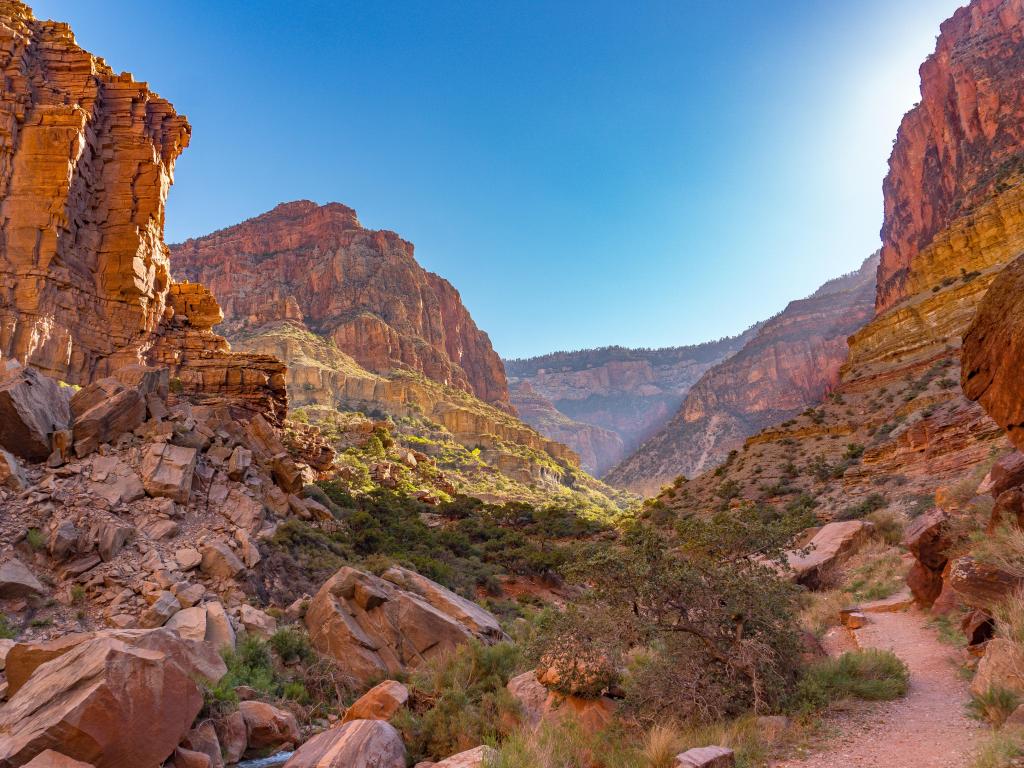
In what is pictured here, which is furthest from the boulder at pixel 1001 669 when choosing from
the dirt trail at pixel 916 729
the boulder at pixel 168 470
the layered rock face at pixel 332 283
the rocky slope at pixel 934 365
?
the layered rock face at pixel 332 283

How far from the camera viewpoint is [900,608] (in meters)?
10.1

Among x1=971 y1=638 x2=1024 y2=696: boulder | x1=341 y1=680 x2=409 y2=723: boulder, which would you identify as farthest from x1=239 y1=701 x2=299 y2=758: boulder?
x1=971 y1=638 x2=1024 y2=696: boulder

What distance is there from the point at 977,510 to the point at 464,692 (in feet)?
30.6

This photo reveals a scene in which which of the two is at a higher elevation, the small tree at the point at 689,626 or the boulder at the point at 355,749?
the small tree at the point at 689,626

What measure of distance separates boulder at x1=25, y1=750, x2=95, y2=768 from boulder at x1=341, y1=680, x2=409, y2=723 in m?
3.17

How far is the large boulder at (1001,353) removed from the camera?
18.0 feet

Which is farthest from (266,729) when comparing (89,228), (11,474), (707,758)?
(89,228)

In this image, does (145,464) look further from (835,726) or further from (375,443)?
(375,443)

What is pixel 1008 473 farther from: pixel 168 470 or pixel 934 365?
pixel 934 365

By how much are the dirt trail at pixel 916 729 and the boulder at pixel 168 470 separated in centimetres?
1471

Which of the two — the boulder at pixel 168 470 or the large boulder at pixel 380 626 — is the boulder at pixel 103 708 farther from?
the boulder at pixel 168 470

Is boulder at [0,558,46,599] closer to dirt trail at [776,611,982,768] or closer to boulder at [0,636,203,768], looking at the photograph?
boulder at [0,636,203,768]

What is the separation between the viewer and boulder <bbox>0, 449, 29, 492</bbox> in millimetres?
12016

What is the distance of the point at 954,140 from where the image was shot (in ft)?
226
